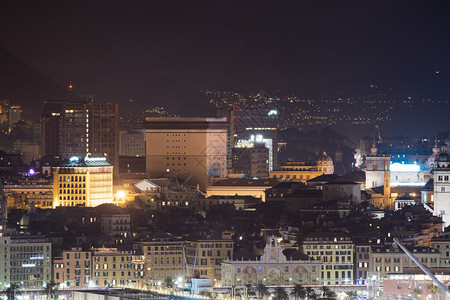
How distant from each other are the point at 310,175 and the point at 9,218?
23.6 metres

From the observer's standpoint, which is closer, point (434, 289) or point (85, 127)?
point (434, 289)

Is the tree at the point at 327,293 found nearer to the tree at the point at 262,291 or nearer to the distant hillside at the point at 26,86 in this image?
the tree at the point at 262,291

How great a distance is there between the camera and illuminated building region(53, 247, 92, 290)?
223 feet

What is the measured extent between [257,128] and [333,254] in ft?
144

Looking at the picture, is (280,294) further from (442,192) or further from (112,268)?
(442,192)

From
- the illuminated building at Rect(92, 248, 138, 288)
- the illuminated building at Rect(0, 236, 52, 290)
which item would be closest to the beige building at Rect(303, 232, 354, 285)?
the illuminated building at Rect(92, 248, 138, 288)

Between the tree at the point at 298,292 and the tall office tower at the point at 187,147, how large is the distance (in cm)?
3361

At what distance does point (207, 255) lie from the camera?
69938 millimetres

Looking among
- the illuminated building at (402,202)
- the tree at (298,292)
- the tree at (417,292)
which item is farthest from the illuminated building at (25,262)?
the illuminated building at (402,202)

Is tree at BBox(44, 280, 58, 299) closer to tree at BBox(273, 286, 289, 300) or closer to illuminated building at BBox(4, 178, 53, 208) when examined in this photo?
tree at BBox(273, 286, 289, 300)

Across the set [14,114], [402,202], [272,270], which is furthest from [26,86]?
[272,270]

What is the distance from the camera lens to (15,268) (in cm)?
6794

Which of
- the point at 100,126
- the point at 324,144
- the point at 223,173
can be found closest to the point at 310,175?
the point at 223,173

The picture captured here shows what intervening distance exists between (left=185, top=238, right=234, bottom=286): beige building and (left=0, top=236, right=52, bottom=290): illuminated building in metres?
5.56
